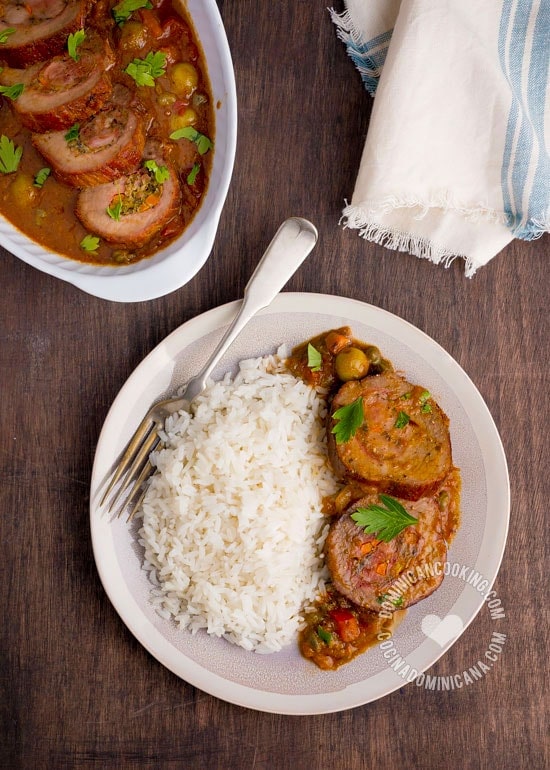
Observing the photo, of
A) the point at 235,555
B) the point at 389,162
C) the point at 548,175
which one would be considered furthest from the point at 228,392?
Result: the point at 548,175

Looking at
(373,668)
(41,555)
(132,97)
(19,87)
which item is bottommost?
(373,668)

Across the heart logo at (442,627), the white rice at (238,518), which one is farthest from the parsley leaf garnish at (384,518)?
the heart logo at (442,627)

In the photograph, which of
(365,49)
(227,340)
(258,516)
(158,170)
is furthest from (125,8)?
(258,516)

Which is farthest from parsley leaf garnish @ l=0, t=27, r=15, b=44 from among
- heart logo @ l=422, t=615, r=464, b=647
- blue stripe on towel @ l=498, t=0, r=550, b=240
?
heart logo @ l=422, t=615, r=464, b=647

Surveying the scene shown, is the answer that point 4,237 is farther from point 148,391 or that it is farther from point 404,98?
point 404,98

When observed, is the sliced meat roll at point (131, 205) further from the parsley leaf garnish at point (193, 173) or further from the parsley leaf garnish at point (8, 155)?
the parsley leaf garnish at point (8, 155)

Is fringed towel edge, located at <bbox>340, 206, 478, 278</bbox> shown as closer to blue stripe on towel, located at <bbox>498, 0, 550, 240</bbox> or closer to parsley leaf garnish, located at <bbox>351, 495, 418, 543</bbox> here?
blue stripe on towel, located at <bbox>498, 0, 550, 240</bbox>
